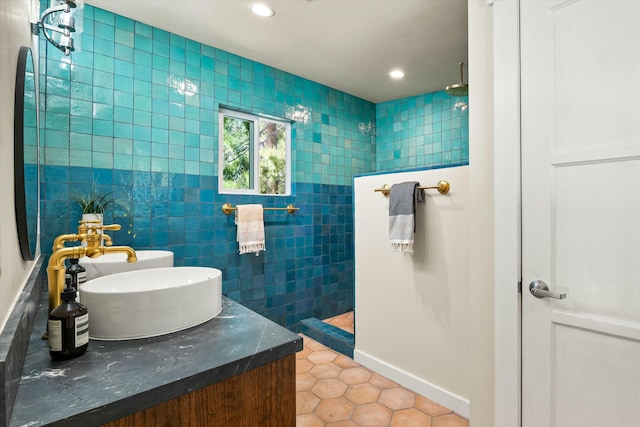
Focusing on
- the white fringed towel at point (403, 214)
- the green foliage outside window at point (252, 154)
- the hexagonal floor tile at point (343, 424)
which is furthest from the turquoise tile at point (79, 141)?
the hexagonal floor tile at point (343, 424)

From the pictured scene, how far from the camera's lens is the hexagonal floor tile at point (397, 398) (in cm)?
175

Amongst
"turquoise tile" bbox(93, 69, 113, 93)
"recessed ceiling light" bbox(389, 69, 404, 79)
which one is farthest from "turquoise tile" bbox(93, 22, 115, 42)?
"recessed ceiling light" bbox(389, 69, 404, 79)

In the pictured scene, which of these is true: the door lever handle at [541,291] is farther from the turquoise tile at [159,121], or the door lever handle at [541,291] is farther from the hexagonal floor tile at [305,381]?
the turquoise tile at [159,121]

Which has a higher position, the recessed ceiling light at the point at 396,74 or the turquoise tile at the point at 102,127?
the recessed ceiling light at the point at 396,74

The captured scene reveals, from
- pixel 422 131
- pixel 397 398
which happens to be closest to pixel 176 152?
pixel 397 398

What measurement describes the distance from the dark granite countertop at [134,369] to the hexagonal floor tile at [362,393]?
1.19 metres

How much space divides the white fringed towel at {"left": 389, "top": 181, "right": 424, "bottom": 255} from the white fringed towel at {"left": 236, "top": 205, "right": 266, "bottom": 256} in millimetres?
1086

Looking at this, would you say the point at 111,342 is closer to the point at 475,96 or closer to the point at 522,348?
the point at 522,348

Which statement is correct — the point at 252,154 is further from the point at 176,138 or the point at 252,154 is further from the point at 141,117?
the point at 141,117

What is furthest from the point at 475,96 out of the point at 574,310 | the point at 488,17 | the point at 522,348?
the point at 522,348

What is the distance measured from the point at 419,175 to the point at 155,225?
1.71 metres

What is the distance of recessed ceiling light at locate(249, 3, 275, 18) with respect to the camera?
1.90 m

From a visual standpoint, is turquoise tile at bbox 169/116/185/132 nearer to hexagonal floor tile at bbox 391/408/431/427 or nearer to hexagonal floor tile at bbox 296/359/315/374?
hexagonal floor tile at bbox 296/359/315/374

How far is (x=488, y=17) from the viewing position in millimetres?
1313
